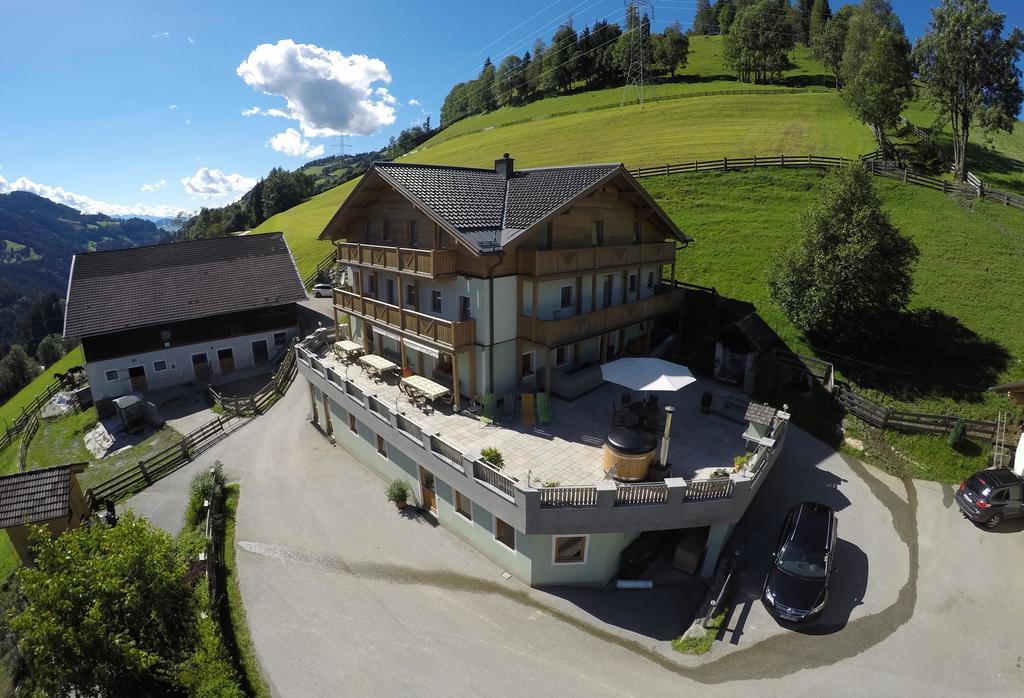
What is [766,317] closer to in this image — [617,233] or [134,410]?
[617,233]

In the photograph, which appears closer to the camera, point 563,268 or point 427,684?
point 427,684

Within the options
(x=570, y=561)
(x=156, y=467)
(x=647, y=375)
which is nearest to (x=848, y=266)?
(x=647, y=375)

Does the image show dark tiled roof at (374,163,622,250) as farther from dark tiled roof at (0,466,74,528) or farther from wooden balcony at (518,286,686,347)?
dark tiled roof at (0,466,74,528)

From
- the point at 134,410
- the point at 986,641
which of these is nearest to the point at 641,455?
the point at 986,641

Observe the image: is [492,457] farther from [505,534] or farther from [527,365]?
[527,365]

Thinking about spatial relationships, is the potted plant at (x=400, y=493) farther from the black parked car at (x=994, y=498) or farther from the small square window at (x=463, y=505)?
the black parked car at (x=994, y=498)

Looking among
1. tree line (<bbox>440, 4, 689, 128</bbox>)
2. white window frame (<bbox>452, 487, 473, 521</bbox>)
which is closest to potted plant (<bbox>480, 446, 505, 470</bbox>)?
white window frame (<bbox>452, 487, 473, 521</bbox>)

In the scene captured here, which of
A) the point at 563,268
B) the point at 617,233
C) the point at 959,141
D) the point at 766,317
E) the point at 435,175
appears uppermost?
the point at 959,141
